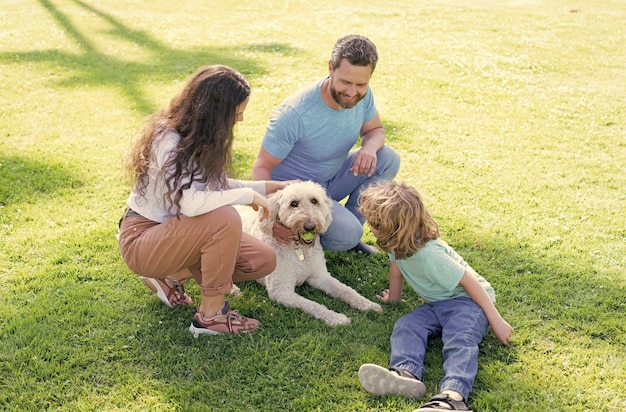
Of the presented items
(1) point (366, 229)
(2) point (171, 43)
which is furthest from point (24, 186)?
(2) point (171, 43)

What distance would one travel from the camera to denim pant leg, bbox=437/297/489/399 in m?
3.36

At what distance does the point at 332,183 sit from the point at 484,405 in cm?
229

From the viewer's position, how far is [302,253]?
14.6 feet

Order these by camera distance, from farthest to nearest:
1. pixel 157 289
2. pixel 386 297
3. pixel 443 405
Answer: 1. pixel 386 297
2. pixel 157 289
3. pixel 443 405

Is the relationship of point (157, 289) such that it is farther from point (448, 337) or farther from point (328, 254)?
point (448, 337)

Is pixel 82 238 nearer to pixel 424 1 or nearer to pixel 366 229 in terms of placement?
pixel 366 229

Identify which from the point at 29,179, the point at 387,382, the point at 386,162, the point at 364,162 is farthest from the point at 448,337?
the point at 29,179

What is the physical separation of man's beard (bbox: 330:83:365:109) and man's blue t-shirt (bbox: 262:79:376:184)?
4.5 inches

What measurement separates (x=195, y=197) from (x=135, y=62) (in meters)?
8.32

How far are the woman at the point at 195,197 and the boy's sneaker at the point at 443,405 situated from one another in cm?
126

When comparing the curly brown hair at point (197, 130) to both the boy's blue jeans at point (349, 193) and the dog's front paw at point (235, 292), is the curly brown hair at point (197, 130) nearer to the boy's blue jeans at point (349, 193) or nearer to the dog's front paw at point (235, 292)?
the dog's front paw at point (235, 292)

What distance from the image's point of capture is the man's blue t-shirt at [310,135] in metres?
4.65

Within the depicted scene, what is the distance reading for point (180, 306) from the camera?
4223mm

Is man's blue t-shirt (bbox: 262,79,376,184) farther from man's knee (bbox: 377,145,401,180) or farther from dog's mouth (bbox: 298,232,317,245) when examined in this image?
dog's mouth (bbox: 298,232,317,245)
